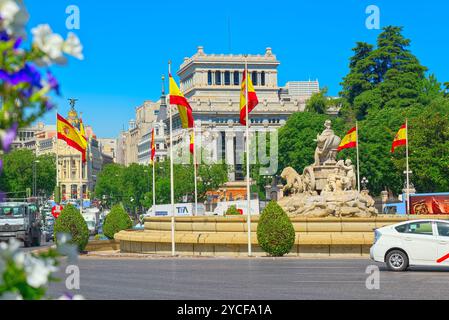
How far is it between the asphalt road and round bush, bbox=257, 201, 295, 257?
222cm

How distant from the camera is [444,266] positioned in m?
23.4

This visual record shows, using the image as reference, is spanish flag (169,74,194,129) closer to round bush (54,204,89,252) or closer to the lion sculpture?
round bush (54,204,89,252)

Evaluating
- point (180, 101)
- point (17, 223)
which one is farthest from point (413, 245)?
point (17, 223)

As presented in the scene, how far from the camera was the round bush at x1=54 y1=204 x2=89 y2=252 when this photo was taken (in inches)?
1353

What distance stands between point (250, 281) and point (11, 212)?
26668mm

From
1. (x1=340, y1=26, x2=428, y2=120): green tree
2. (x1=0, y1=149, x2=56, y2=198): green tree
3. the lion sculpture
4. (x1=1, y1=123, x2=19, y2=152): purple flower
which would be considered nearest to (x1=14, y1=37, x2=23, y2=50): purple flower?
(x1=1, y1=123, x2=19, y2=152): purple flower

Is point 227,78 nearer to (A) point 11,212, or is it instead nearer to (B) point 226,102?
(B) point 226,102

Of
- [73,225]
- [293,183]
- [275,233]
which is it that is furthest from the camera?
[293,183]

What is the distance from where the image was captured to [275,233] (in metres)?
30.5

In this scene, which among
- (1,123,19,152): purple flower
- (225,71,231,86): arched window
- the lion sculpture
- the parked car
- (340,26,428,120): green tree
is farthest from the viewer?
(225,71,231,86): arched window

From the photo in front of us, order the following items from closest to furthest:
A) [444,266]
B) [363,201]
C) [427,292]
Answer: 1. [427,292]
2. [444,266]
3. [363,201]
